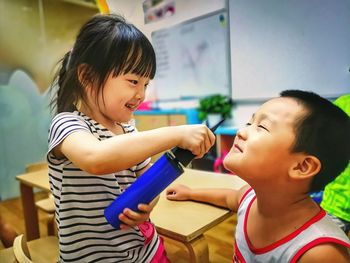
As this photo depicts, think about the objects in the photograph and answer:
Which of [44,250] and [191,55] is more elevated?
[191,55]

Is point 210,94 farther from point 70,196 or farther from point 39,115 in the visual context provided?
point 39,115

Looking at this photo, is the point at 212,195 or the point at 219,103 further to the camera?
the point at 219,103

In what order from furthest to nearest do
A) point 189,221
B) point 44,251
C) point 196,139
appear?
point 44,251 < point 189,221 < point 196,139

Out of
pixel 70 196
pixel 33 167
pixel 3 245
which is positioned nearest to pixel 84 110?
pixel 70 196

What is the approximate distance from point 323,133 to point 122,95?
349 mm

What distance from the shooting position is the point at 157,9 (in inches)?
20.0

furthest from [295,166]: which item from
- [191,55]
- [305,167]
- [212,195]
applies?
[191,55]

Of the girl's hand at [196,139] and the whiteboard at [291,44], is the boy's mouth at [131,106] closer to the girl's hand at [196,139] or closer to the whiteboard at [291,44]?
the girl's hand at [196,139]

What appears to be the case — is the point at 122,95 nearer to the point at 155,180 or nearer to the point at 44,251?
the point at 155,180

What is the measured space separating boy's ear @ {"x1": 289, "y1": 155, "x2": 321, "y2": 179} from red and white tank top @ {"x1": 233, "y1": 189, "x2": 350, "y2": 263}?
0.32ft

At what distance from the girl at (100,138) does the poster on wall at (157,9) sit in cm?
4

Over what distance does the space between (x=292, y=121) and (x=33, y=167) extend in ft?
4.90

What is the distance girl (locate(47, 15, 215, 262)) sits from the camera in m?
0.41

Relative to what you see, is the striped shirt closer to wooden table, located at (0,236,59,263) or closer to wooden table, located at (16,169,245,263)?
wooden table, located at (16,169,245,263)
